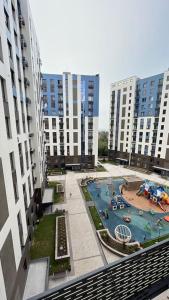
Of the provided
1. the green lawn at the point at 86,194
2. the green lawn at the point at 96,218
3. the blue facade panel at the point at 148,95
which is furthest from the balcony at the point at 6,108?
the blue facade panel at the point at 148,95

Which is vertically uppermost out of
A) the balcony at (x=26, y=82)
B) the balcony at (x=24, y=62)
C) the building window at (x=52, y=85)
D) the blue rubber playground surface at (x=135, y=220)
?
the building window at (x=52, y=85)

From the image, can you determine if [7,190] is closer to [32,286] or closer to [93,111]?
[32,286]

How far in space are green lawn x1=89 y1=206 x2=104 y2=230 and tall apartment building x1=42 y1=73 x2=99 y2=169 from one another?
21120mm

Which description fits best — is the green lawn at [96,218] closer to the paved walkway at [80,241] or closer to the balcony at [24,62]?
the paved walkway at [80,241]

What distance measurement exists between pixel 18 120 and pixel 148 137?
3949 cm

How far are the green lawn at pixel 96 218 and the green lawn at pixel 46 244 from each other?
6082 mm

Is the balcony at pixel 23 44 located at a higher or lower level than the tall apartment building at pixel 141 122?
higher

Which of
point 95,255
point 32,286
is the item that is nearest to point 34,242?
point 32,286

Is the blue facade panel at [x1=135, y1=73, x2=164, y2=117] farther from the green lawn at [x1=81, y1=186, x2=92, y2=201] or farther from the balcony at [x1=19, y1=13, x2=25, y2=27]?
the balcony at [x1=19, y1=13, x2=25, y2=27]

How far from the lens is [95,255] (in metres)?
15.8

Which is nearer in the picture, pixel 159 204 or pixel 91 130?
pixel 159 204

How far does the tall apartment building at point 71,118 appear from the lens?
3988 cm

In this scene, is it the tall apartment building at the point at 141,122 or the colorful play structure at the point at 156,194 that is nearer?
the colorful play structure at the point at 156,194

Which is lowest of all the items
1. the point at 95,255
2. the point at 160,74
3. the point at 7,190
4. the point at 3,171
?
the point at 95,255
